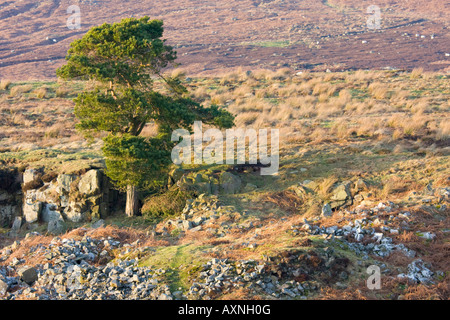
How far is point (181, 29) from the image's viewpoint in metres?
71.2

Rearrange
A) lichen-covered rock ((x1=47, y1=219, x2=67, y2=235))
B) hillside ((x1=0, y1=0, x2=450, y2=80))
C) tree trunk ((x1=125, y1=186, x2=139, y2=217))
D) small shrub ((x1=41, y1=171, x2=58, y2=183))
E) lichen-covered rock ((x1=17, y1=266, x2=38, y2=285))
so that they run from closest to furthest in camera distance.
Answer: lichen-covered rock ((x1=17, y1=266, x2=38, y2=285)), lichen-covered rock ((x1=47, y1=219, x2=67, y2=235)), tree trunk ((x1=125, y1=186, x2=139, y2=217)), small shrub ((x1=41, y1=171, x2=58, y2=183)), hillside ((x1=0, y1=0, x2=450, y2=80))

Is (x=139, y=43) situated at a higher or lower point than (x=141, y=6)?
lower

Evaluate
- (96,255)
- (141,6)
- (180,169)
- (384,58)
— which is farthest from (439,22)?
(96,255)

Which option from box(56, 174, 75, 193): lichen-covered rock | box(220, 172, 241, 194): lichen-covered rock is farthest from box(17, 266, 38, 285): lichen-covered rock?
box(220, 172, 241, 194): lichen-covered rock

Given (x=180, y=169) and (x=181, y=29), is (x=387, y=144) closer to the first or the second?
(x=180, y=169)

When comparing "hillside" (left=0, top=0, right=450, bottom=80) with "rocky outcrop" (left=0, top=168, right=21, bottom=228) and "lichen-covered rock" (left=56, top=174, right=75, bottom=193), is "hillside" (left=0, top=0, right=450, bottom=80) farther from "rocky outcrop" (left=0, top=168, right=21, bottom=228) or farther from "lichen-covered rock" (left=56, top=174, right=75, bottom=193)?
"lichen-covered rock" (left=56, top=174, right=75, bottom=193)

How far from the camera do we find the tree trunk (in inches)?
496

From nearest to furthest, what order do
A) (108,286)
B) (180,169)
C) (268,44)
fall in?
(108,286), (180,169), (268,44)

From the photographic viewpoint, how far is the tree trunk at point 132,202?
41.3 ft

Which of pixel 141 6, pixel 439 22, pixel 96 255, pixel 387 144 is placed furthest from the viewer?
pixel 141 6

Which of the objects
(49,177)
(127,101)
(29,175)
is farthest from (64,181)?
(127,101)

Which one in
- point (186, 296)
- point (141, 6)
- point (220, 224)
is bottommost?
point (220, 224)
